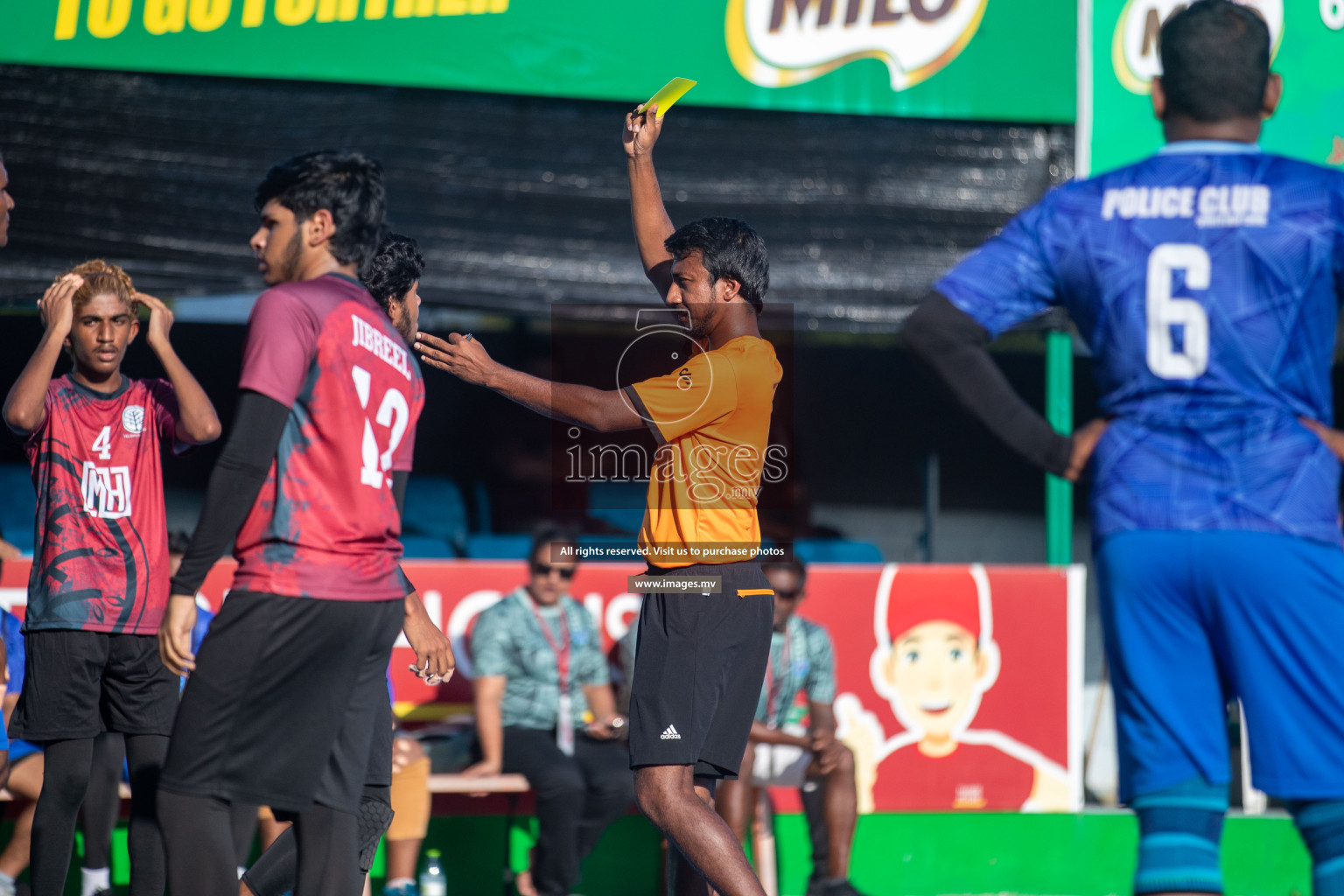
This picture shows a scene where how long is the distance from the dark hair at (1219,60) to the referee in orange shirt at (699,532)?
5.17 ft

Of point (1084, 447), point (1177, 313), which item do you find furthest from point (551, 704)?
point (1177, 313)

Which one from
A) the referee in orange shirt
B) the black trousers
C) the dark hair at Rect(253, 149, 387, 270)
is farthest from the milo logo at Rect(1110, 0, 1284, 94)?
the dark hair at Rect(253, 149, 387, 270)

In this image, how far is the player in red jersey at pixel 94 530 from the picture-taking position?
162 inches

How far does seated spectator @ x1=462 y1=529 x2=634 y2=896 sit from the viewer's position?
596 cm

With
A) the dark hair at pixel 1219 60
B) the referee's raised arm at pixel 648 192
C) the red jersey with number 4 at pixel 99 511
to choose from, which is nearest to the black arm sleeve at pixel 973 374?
the dark hair at pixel 1219 60

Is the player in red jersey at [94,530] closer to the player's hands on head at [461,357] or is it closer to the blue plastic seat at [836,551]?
the player's hands on head at [461,357]

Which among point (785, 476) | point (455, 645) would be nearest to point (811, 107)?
point (785, 476)

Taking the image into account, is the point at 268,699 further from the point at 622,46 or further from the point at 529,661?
the point at 622,46

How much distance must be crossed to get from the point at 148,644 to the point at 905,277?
4115 millimetres

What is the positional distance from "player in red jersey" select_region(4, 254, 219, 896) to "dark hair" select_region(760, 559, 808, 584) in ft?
9.48

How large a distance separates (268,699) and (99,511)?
175 centimetres

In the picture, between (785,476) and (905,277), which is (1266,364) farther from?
(785,476)

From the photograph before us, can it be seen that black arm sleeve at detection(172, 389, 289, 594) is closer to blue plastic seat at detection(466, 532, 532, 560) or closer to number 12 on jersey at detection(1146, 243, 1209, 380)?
number 12 on jersey at detection(1146, 243, 1209, 380)

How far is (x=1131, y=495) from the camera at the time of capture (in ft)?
8.47
